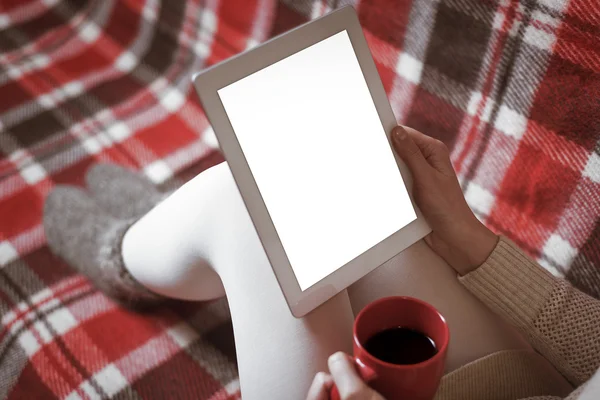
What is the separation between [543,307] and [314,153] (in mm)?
325

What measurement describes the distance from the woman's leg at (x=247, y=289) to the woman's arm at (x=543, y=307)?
0.18 meters

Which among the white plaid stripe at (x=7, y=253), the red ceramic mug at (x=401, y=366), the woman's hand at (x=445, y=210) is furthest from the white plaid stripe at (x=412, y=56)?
the white plaid stripe at (x=7, y=253)

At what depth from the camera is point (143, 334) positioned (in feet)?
3.03

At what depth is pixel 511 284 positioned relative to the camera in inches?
27.7

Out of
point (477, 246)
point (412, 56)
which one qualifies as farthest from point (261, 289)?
point (412, 56)

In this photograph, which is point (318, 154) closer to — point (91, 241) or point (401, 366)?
point (401, 366)

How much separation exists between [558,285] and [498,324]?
0.32ft

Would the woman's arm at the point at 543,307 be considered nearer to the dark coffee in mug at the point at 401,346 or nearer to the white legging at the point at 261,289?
the white legging at the point at 261,289

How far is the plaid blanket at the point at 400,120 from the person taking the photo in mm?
842

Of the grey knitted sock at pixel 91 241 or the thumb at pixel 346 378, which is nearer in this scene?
the thumb at pixel 346 378

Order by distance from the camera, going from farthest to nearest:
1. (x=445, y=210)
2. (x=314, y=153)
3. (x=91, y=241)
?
(x=91, y=241) → (x=445, y=210) → (x=314, y=153)

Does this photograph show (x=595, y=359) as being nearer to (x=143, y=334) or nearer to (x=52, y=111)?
(x=143, y=334)

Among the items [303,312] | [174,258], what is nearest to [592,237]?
[303,312]

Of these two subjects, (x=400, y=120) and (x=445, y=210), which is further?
(x=400, y=120)
